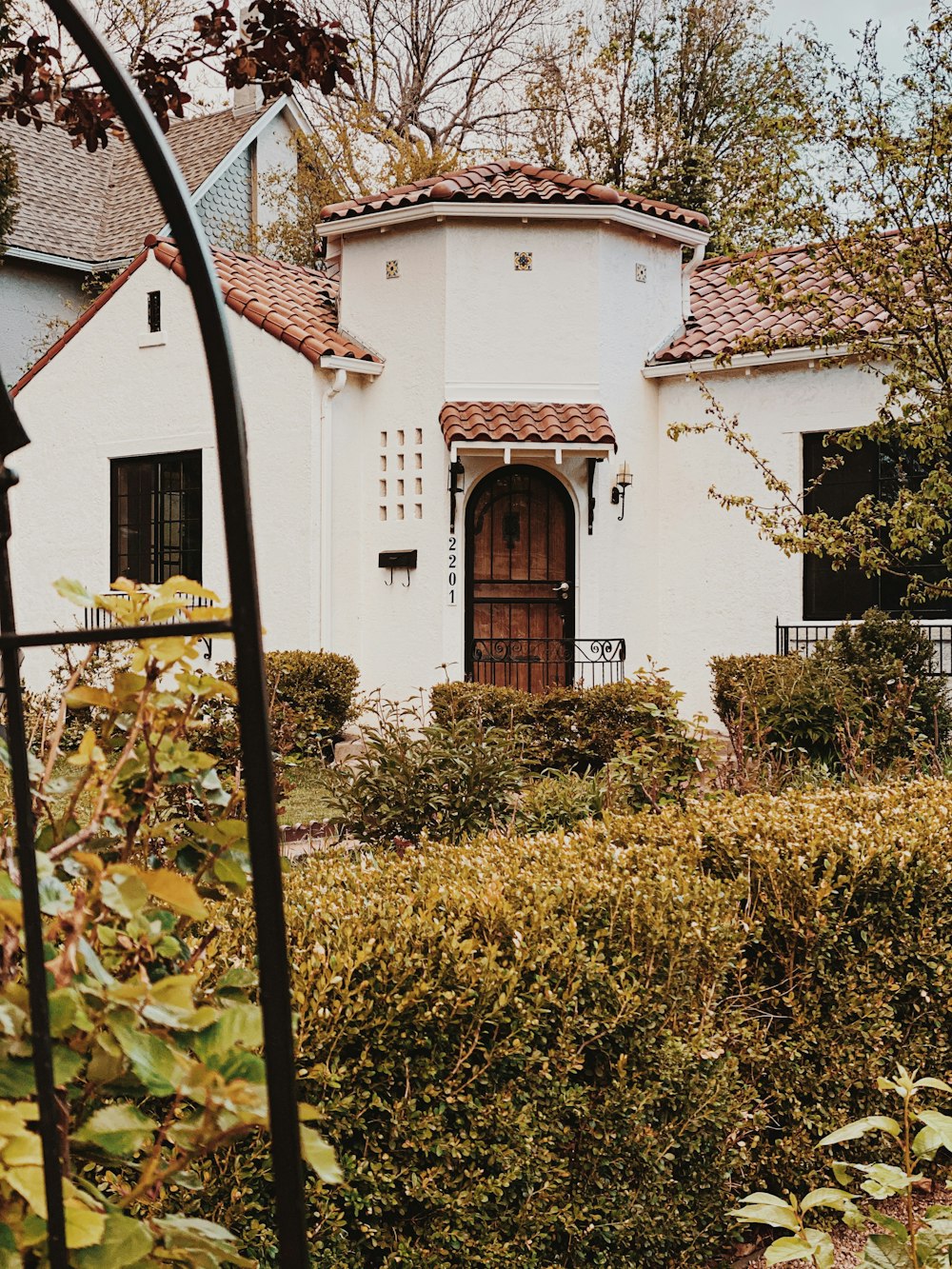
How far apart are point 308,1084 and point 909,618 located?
9.18m

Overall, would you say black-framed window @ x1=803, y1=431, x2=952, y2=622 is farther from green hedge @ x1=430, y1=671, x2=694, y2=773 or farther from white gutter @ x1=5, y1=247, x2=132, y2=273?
white gutter @ x1=5, y1=247, x2=132, y2=273

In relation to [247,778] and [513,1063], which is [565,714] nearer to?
[513,1063]

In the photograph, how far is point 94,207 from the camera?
22.3m

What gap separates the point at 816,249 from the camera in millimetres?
9117

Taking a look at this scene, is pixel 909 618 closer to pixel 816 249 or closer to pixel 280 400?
pixel 816 249

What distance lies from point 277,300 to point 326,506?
2.88 metres

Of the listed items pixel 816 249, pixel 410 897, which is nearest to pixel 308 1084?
pixel 410 897

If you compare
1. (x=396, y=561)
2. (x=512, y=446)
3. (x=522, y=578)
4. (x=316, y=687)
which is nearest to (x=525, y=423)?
(x=512, y=446)

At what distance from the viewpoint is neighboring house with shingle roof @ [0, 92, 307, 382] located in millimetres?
20297

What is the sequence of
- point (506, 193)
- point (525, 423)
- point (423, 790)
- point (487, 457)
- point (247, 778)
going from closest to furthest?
point (247, 778), point (423, 790), point (525, 423), point (506, 193), point (487, 457)

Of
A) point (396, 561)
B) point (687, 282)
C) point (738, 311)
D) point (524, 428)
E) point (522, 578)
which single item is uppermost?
point (687, 282)

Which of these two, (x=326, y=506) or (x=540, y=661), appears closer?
(x=326, y=506)

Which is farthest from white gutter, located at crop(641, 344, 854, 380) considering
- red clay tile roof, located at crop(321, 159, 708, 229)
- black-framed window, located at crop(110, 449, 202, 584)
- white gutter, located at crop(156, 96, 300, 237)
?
white gutter, located at crop(156, 96, 300, 237)

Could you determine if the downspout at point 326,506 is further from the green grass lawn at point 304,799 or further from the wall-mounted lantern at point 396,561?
the green grass lawn at point 304,799
